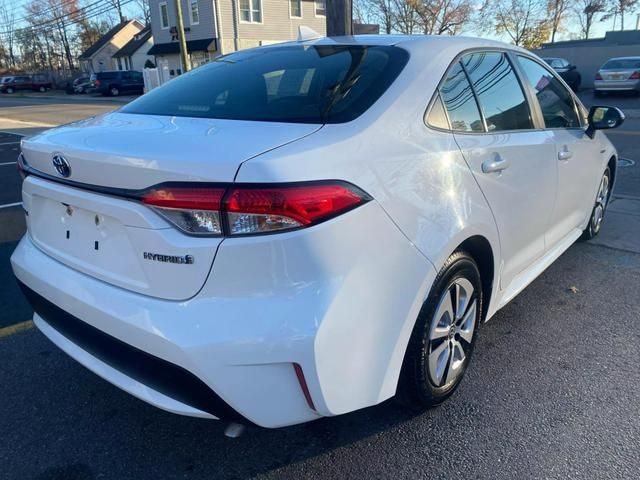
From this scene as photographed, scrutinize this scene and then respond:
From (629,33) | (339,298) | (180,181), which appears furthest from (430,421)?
(629,33)

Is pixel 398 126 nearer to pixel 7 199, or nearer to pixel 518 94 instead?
pixel 518 94

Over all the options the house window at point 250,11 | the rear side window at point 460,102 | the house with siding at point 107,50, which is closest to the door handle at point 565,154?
the rear side window at point 460,102

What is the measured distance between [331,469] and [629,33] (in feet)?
133

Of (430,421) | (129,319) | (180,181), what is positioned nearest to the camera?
(180,181)

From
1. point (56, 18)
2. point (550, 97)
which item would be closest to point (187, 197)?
point (550, 97)

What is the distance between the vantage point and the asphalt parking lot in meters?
2.12

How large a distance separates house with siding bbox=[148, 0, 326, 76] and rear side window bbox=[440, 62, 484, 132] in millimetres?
28162

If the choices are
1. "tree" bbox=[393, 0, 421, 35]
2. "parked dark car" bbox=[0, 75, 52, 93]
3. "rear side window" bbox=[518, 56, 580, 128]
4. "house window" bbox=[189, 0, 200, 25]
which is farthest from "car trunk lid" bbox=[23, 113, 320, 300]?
"parked dark car" bbox=[0, 75, 52, 93]

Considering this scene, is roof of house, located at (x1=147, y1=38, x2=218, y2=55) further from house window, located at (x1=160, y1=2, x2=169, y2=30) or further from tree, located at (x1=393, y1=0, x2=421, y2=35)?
tree, located at (x1=393, y1=0, x2=421, y2=35)

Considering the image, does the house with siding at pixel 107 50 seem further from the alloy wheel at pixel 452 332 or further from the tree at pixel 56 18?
the alloy wheel at pixel 452 332

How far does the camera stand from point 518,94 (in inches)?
116

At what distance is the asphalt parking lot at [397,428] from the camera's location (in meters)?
2.12

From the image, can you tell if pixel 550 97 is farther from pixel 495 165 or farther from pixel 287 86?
pixel 287 86

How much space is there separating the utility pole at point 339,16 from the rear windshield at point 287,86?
4.13 metres
